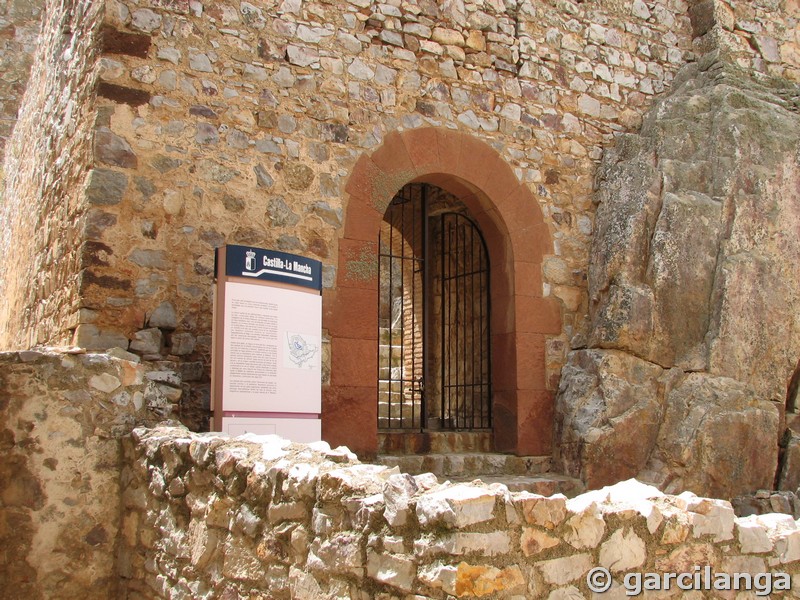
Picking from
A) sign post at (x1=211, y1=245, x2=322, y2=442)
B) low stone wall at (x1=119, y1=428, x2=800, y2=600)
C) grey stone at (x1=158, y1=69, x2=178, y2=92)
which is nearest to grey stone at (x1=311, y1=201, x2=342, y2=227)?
sign post at (x1=211, y1=245, x2=322, y2=442)

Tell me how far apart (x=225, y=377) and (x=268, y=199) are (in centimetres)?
171

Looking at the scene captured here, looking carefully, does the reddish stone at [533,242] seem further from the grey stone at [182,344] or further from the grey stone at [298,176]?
the grey stone at [182,344]

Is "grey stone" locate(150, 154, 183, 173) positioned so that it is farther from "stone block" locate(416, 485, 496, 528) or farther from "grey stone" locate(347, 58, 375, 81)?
"stone block" locate(416, 485, 496, 528)

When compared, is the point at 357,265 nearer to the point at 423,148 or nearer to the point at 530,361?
the point at 423,148

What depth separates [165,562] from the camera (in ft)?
11.2

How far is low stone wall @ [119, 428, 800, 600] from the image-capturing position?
2305 millimetres

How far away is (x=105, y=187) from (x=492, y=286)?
318cm

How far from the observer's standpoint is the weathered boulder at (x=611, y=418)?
6.08 m

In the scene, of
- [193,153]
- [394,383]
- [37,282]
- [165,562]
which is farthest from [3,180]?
[165,562]

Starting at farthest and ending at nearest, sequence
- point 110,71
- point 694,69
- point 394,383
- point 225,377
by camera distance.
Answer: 1. point 394,383
2. point 694,69
3. point 110,71
4. point 225,377

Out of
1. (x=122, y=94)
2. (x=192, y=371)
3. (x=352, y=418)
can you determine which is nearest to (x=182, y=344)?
(x=192, y=371)

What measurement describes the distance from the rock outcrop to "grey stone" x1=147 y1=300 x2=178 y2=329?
3.07 m

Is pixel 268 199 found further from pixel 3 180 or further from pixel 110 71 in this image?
pixel 3 180

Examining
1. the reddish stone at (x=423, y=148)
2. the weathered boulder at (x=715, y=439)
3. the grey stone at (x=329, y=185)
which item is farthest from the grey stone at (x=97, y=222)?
the weathered boulder at (x=715, y=439)
